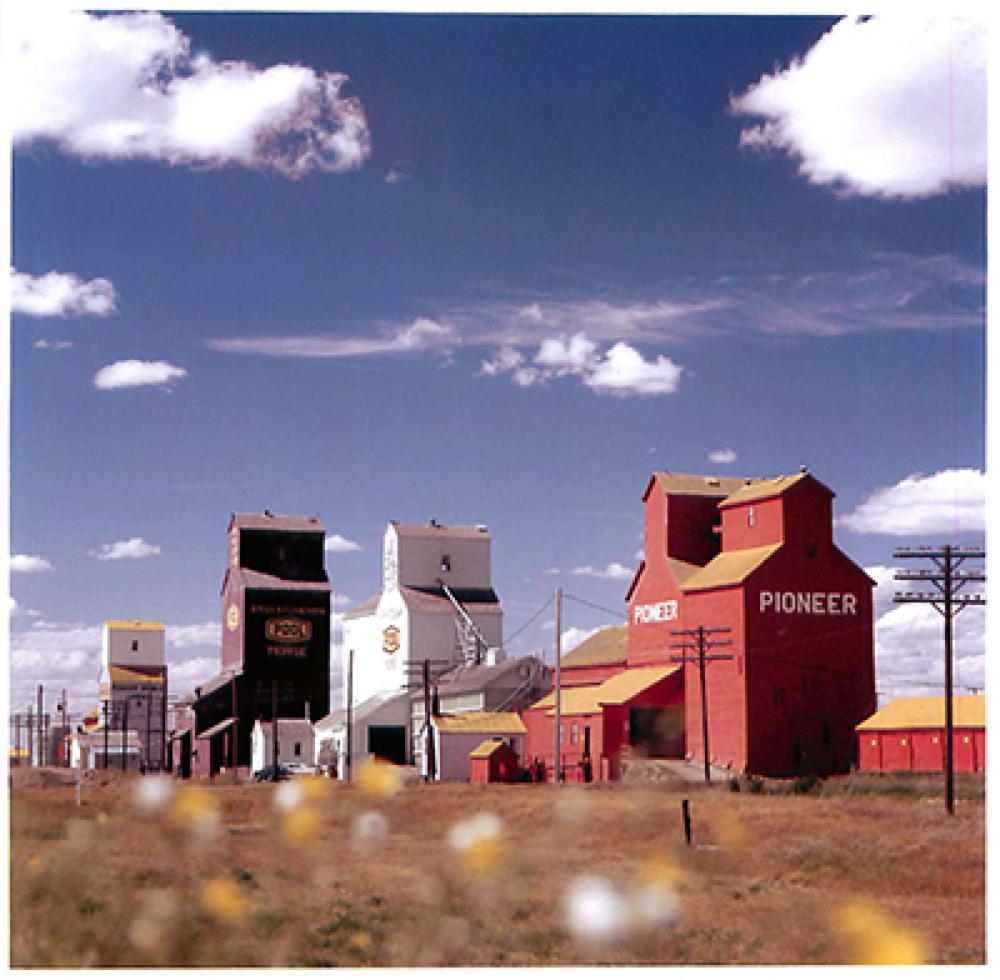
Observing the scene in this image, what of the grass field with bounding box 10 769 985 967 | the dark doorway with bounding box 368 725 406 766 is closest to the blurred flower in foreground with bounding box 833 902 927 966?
the grass field with bounding box 10 769 985 967

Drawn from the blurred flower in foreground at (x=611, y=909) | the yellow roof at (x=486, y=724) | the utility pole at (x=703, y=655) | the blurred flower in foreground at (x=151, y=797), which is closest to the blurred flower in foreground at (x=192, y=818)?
the blurred flower in foreground at (x=151, y=797)

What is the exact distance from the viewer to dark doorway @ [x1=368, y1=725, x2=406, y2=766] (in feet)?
263

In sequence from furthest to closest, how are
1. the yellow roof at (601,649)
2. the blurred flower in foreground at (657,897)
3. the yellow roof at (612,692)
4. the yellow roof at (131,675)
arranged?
the yellow roof at (131,675)
the yellow roof at (601,649)
the yellow roof at (612,692)
the blurred flower in foreground at (657,897)

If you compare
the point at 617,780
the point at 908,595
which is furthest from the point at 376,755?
the point at 908,595

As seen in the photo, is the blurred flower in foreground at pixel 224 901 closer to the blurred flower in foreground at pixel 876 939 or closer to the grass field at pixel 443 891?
the grass field at pixel 443 891

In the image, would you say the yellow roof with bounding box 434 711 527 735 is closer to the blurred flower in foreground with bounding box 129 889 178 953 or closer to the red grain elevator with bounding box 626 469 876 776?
the red grain elevator with bounding box 626 469 876 776

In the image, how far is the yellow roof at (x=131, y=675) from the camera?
116 metres

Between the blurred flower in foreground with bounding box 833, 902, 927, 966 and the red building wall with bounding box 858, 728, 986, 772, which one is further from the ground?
the blurred flower in foreground with bounding box 833, 902, 927, 966

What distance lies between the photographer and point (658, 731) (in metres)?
61.0

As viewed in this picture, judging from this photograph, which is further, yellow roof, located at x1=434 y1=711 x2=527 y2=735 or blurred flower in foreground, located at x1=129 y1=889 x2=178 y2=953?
yellow roof, located at x1=434 y1=711 x2=527 y2=735

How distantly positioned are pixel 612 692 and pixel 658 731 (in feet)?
8.98

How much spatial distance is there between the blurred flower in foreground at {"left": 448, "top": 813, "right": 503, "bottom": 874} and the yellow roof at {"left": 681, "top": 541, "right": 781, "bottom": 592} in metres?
29.8

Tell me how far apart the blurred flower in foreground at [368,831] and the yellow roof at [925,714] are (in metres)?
30.3

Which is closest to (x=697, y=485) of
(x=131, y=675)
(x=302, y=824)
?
(x=302, y=824)
